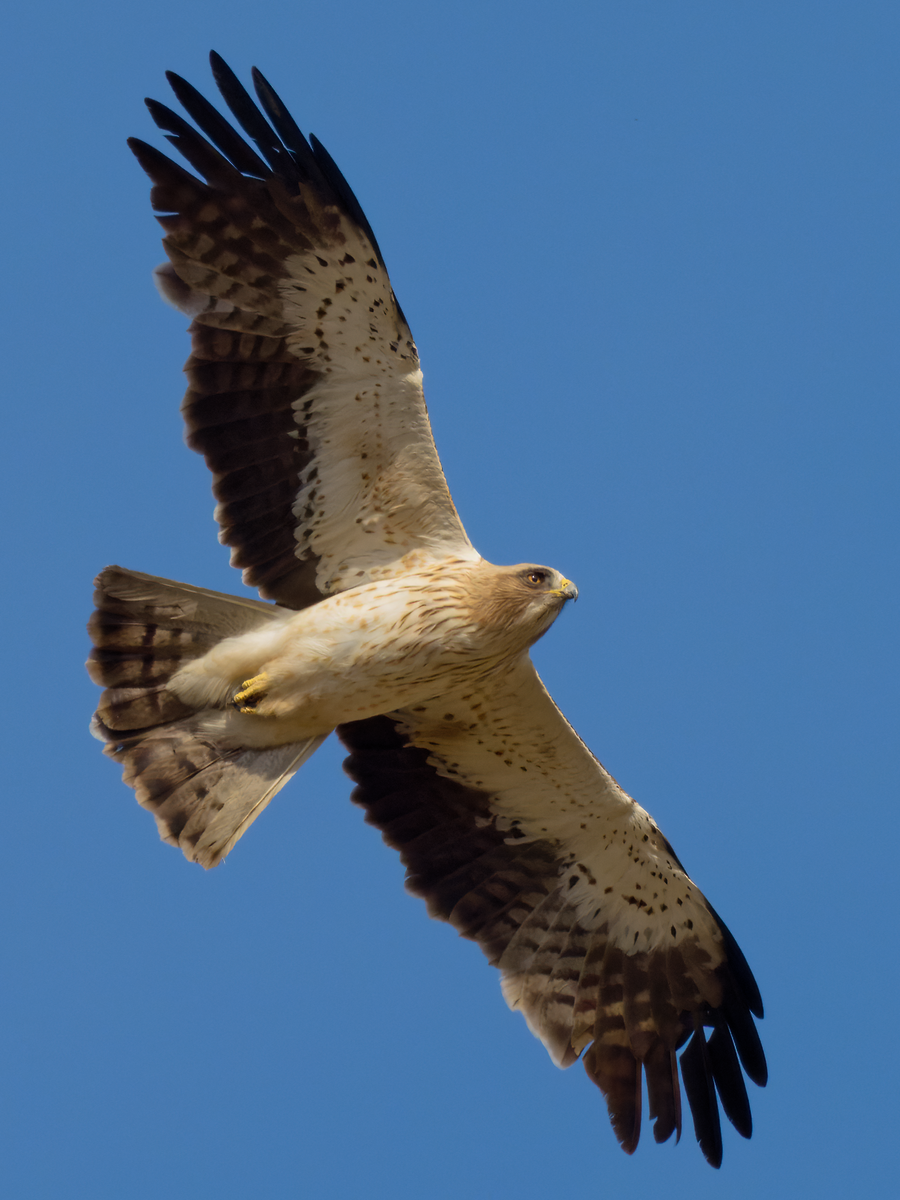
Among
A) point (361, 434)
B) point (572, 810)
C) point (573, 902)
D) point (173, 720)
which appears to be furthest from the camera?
point (573, 902)

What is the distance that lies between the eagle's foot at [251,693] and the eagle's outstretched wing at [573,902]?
927mm

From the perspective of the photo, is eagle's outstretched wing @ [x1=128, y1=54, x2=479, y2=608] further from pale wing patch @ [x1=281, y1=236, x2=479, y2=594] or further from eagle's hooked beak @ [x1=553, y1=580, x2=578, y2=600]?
eagle's hooked beak @ [x1=553, y1=580, x2=578, y2=600]

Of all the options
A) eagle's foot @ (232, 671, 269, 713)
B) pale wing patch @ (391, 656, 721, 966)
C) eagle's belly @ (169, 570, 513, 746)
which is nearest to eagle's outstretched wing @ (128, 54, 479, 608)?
eagle's belly @ (169, 570, 513, 746)

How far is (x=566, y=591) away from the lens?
24.1ft

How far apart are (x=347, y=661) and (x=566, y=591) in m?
1.16

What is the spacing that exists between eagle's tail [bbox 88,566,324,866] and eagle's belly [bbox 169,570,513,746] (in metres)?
0.09

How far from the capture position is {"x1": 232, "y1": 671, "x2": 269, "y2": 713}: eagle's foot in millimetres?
7453

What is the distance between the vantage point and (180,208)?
23.3 ft

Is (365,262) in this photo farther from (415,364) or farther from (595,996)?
(595,996)

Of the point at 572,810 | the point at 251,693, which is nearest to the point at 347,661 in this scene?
the point at 251,693

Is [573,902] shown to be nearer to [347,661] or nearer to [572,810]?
[572,810]

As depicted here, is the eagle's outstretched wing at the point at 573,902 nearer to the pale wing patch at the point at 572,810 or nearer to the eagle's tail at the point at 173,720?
the pale wing patch at the point at 572,810

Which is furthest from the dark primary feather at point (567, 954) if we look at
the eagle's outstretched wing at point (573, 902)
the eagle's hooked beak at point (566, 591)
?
the eagle's hooked beak at point (566, 591)

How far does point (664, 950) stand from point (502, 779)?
1.38 m
